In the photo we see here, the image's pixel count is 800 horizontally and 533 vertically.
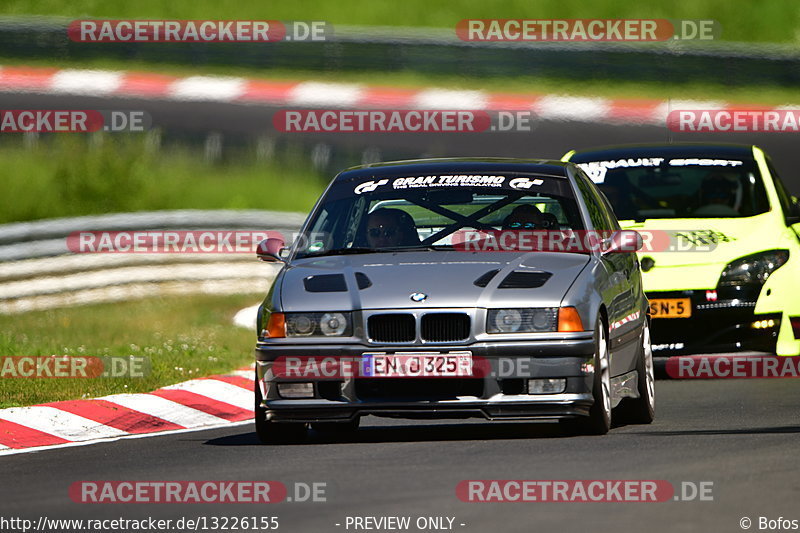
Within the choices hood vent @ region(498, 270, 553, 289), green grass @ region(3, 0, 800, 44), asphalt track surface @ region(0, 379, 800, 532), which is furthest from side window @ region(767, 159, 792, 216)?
green grass @ region(3, 0, 800, 44)

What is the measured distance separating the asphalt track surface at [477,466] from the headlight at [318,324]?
0.60 metres

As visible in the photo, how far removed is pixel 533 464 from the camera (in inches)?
342

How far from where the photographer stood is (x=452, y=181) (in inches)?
432

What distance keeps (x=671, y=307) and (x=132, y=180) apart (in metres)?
10.2

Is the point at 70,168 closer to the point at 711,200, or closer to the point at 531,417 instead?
the point at 711,200

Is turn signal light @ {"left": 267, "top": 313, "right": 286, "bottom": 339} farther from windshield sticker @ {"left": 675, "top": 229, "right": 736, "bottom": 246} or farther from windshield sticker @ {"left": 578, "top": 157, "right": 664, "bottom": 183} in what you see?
windshield sticker @ {"left": 578, "top": 157, "right": 664, "bottom": 183}

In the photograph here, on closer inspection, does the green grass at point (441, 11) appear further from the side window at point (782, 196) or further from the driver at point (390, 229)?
the driver at point (390, 229)

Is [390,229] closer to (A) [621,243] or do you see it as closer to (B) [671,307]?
(A) [621,243]

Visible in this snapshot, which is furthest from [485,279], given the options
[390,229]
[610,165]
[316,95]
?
[316,95]

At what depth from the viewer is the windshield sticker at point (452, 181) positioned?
35.9ft

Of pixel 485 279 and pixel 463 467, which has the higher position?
pixel 485 279

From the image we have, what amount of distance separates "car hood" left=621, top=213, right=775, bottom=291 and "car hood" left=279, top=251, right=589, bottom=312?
3.34 meters

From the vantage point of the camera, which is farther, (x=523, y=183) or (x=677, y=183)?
(x=677, y=183)

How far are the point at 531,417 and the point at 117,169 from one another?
13.4 metres
